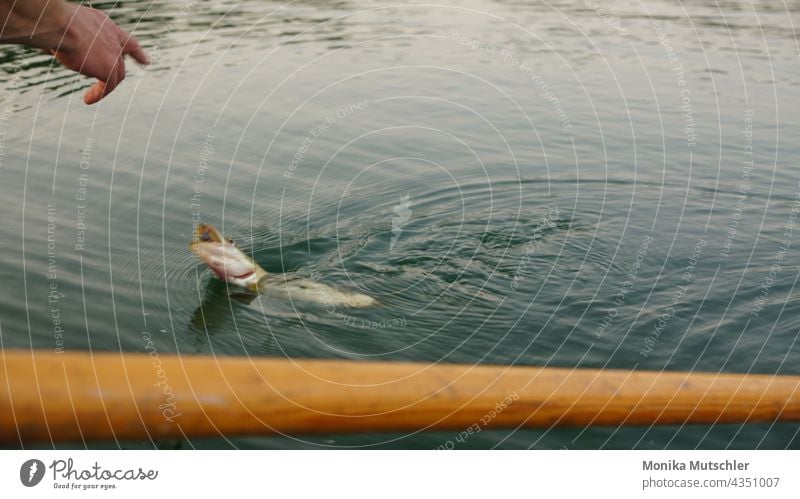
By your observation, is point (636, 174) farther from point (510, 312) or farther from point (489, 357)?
point (489, 357)

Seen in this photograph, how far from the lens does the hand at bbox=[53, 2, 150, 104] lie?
5.91 ft

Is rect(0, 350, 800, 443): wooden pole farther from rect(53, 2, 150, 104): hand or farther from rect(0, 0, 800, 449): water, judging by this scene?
rect(0, 0, 800, 449): water

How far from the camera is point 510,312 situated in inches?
172

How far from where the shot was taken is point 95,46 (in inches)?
72.1

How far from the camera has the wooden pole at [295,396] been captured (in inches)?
50.9

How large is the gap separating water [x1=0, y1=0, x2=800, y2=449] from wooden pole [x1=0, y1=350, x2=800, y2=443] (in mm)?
1160

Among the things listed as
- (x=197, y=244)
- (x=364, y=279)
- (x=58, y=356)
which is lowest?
(x=364, y=279)

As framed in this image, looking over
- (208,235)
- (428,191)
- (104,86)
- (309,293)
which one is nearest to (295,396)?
(104,86)

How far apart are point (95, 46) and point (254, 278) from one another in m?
2.65

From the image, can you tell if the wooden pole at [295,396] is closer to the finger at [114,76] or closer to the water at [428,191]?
the finger at [114,76]

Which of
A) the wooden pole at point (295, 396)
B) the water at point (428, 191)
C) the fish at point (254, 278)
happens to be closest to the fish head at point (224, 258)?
the fish at point (254, 278)

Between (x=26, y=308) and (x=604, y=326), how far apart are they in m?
2.67

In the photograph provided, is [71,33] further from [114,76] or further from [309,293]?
[309,293]

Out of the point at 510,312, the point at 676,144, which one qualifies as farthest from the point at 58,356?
the point at 676,144
